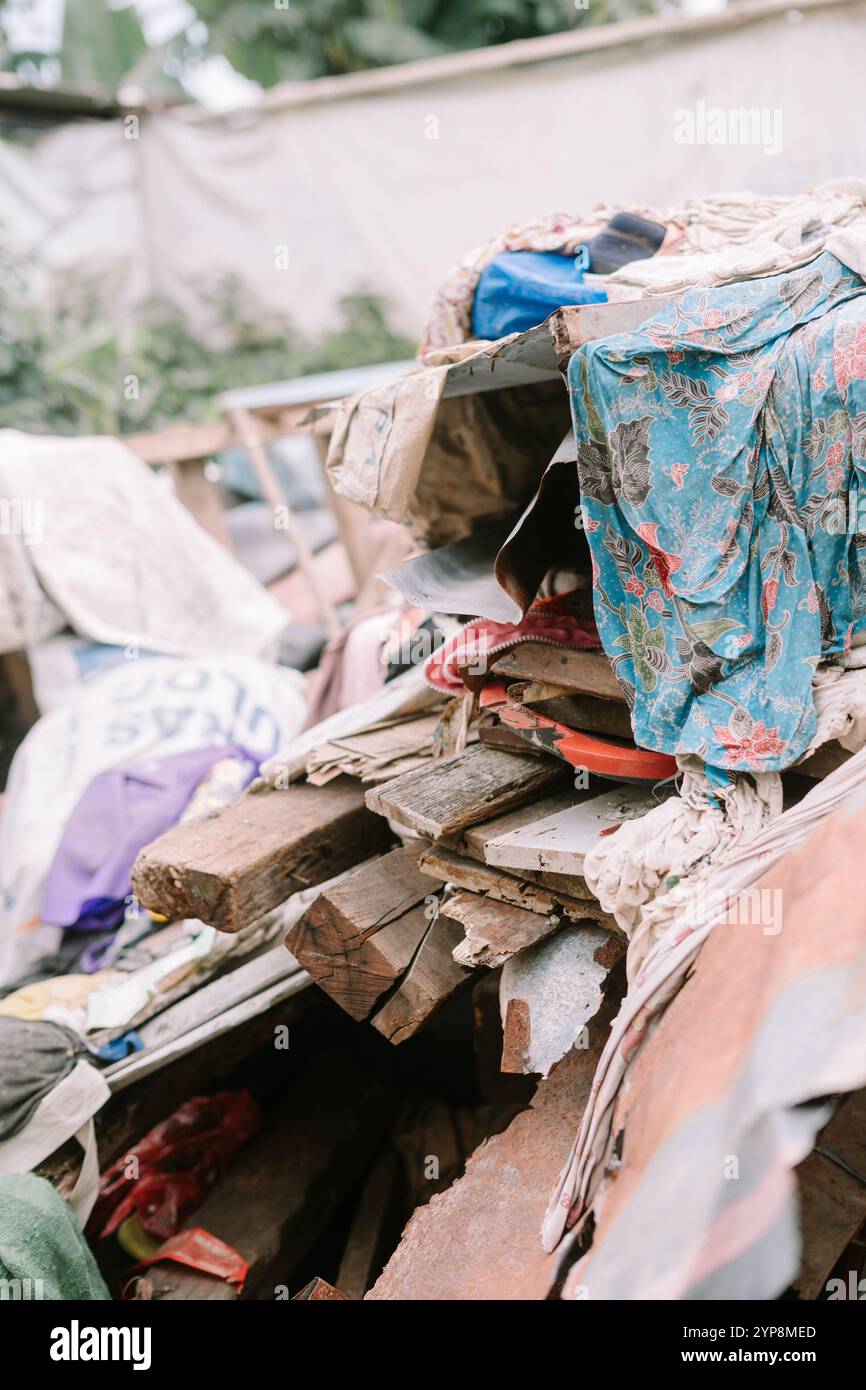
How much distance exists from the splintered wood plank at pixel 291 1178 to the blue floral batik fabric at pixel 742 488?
6.25 ft

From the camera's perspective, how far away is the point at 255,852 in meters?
2.56

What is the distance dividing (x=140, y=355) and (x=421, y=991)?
7.24m

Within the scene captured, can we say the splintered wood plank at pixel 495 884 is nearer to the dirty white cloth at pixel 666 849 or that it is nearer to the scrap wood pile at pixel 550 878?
the scrap wood pile at pixel 550 878

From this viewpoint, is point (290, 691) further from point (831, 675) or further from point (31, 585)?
point (831, 675)

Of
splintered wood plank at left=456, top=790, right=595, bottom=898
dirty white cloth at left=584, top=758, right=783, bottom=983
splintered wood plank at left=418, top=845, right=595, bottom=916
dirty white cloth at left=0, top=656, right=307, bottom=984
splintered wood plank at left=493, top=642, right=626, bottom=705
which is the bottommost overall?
dirty white cloth at left=0, top=656, right=307, bottom=984

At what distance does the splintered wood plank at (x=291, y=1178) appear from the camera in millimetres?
2777

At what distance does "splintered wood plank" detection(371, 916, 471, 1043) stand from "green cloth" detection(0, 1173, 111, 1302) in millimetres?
922

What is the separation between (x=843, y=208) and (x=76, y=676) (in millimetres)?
3984

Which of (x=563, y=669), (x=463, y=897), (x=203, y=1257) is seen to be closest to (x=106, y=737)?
(x=203, y=1257)

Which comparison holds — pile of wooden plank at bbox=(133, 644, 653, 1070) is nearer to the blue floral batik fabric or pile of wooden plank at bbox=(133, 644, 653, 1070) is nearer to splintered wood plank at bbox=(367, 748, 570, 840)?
splintered wood plank at bbox=(367, 748, 570, 840)

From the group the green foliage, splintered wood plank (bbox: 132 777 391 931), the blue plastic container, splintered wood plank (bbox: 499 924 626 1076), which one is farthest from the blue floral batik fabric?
the green foliage

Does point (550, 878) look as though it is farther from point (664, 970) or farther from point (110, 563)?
point (110, 563)

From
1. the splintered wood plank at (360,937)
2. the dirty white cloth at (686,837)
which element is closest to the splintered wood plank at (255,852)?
the splintered wood plank at (360,937)

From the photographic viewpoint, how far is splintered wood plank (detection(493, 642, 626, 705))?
2.34m
